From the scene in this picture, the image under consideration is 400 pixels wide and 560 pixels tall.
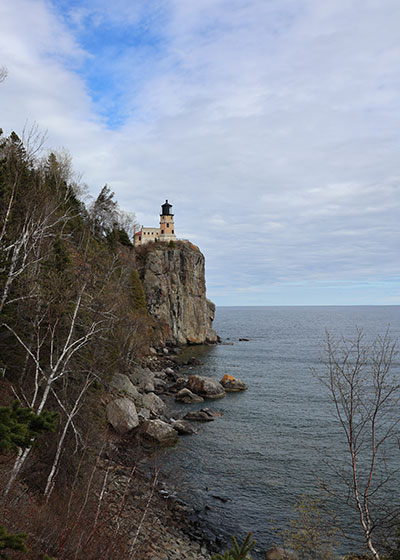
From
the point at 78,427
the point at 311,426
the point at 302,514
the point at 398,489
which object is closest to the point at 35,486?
the point at 78,427

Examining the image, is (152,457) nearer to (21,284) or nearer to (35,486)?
(35,486)

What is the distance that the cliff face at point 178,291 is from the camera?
69.1m

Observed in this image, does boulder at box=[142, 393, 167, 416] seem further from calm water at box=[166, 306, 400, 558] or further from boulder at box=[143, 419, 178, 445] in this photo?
boulder at box=[143, 419, 178, 445]

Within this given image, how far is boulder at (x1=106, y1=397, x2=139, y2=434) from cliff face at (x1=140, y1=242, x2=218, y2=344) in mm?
43471

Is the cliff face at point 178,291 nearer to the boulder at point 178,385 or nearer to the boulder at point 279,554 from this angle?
the boulder at point 178,385

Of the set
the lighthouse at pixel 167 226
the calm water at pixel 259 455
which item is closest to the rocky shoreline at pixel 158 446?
the calm water at pixel 259 455

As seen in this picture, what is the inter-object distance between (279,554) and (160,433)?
11.3m

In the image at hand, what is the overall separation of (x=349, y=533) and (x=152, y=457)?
34.7 feet

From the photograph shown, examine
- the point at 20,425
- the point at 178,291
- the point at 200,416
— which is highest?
the point at 178,291

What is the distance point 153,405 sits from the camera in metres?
29.8

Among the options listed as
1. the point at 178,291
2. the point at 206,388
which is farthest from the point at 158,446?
the point at 178,291

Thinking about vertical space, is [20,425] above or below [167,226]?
below

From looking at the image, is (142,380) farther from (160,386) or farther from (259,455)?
(259,455)

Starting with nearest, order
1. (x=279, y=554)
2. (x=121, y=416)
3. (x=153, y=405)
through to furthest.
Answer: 1. (x=279, y=554)
2. (x=121, y=416)
3. (x=153, y=405)
